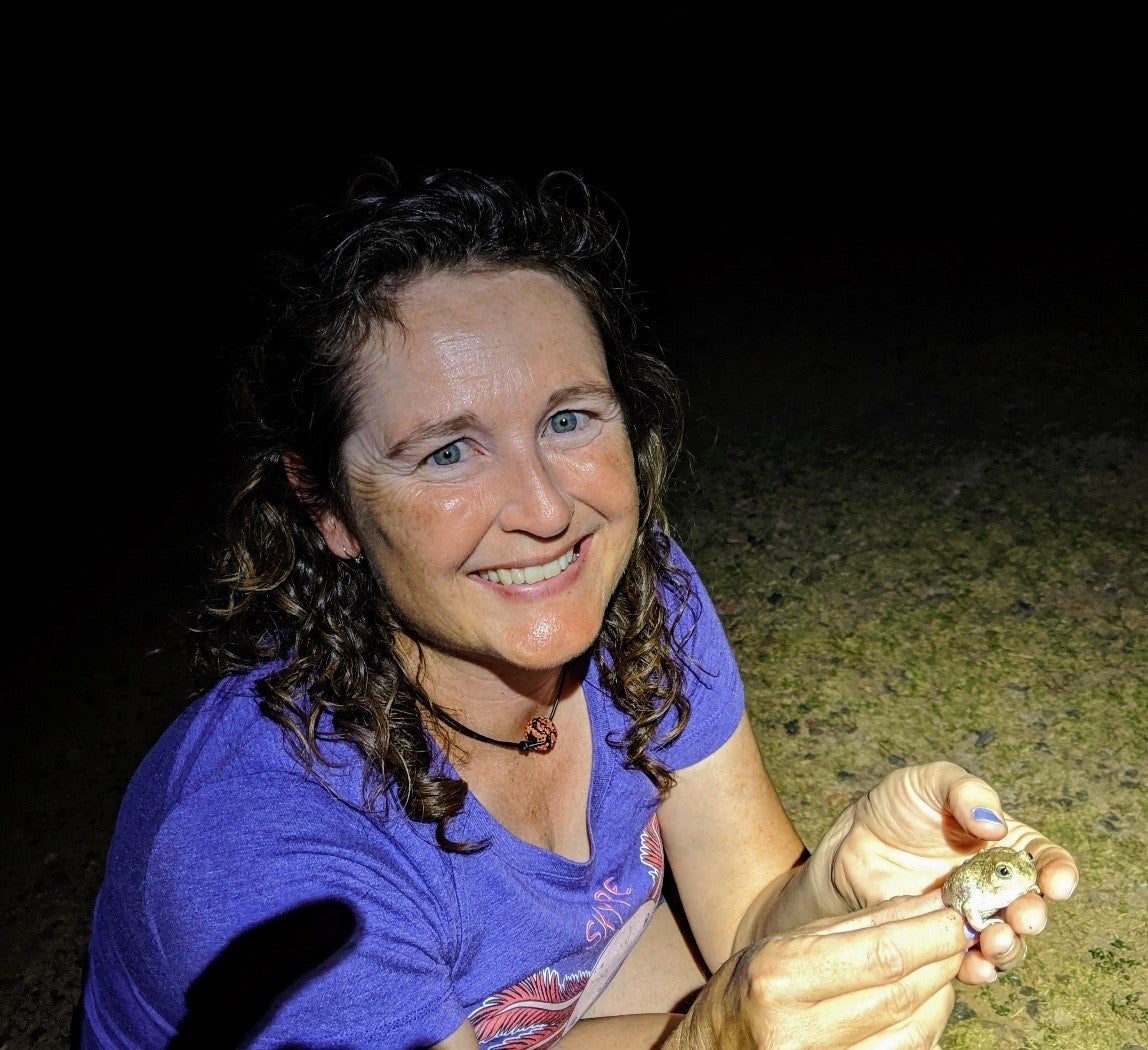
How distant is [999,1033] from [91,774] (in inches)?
89.5

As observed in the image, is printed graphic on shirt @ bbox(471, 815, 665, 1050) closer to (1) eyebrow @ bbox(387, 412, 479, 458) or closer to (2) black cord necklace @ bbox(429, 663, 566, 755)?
(2) black cord necklace @ bbox(429, 663, 566, 755)

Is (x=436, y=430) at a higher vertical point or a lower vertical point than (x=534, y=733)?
higher

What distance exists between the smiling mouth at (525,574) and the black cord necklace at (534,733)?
0.26m

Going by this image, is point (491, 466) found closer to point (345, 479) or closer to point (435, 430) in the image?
point (435, 430)

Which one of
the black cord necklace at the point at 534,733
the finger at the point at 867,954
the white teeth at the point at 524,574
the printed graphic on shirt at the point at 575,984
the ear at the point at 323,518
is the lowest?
the printed graphic on shirt at the point at 575,984

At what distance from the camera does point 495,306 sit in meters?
1.40

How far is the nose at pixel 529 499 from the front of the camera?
139cm

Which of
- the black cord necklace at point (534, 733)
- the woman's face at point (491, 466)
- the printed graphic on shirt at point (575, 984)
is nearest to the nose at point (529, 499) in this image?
the woman's face at point (491, 466)

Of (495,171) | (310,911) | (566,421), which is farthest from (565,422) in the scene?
(495,171)

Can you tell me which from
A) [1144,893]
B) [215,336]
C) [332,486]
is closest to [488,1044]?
[332,486]

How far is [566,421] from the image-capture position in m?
1.46

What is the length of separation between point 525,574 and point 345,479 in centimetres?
28

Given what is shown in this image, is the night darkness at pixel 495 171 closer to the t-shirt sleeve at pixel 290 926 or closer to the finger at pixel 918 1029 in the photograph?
the t-shirt sleeve at pixel 290 926

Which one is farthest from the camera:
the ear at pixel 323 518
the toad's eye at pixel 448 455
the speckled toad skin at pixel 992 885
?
the ear at pixel 323 518
